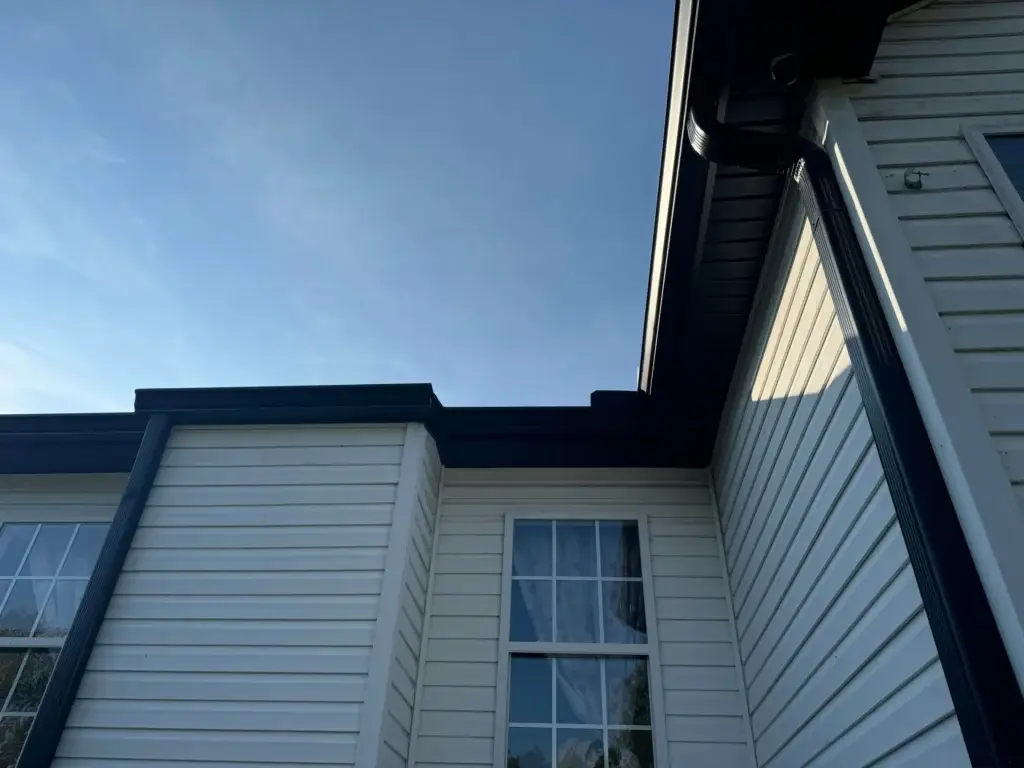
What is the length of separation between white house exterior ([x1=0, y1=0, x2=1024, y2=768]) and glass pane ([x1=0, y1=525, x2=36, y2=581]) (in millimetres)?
29

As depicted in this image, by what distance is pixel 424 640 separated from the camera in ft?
11.8

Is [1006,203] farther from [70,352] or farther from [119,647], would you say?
[70,352]

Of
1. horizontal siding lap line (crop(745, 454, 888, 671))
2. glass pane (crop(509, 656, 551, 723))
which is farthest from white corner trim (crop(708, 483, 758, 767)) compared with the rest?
glass pane (crop(509, 656, 551, 723))

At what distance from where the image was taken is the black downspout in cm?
129

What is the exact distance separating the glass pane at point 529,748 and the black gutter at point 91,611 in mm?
2136

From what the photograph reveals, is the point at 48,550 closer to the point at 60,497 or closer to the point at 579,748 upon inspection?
the point at 60,497

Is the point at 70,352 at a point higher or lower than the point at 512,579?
higher

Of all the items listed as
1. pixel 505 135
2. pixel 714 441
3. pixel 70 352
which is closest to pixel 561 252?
pixel 505 135

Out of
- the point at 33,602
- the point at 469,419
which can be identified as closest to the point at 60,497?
the point at 33,602

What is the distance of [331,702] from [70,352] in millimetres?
2985

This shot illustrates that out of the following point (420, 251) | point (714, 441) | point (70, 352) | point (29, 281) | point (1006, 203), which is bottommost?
point (1006, 203)

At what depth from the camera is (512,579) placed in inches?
A: 151

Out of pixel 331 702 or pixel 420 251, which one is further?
pixel 420 251

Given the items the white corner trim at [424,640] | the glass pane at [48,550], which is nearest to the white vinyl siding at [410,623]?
the white corner trim at [424,640]
